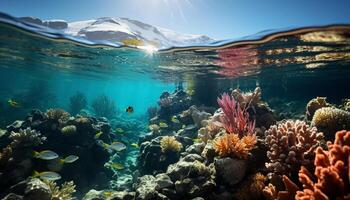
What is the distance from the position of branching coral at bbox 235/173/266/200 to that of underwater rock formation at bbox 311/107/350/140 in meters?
2.99

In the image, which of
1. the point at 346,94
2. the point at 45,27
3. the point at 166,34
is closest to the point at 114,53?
the point at 166,34

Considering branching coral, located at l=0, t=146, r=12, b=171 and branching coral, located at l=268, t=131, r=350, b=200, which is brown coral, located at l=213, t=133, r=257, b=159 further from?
branching coral, located at l=0, t=146, r=12, b=171

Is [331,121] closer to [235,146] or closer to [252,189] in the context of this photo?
[235,146]

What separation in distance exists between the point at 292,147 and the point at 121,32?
50.1 ft

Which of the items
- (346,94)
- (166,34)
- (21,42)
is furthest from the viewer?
(346,94)

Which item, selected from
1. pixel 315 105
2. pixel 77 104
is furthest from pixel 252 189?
pixel 77 104

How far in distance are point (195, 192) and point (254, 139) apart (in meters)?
2.46

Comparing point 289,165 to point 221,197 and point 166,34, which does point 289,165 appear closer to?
point 221,197

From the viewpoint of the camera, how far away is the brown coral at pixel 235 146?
24.9 feet

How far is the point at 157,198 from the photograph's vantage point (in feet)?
24.6

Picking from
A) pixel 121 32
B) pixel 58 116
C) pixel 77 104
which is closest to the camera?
pixel 58 116

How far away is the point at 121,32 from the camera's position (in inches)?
734

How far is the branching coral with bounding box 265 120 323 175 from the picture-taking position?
20.7ft

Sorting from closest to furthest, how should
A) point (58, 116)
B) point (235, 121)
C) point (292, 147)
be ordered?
point (292, 147) → point (235, 121) → point (58, 116)
